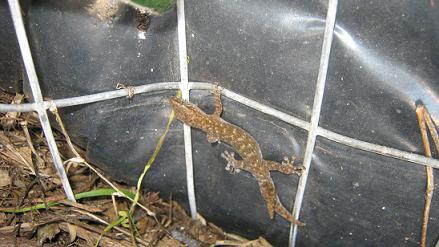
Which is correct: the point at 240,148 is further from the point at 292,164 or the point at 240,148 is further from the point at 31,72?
the point at 31,72

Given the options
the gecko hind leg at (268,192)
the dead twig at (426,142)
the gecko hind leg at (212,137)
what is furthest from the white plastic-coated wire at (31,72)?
the dead twig at (426,142)

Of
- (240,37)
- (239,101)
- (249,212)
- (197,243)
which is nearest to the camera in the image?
(240,37)

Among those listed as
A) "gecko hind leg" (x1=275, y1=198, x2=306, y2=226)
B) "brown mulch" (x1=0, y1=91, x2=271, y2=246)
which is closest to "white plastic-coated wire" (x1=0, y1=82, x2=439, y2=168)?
"brown mulch" (x1=0, y1=91, x2=271, y2=246)

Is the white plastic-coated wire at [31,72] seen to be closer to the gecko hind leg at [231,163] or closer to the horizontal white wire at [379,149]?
the gecko hind leg at [231,163]

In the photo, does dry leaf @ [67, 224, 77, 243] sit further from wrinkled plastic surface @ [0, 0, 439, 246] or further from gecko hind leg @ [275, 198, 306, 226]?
gecko hind leg @ [275, 198, 306, 226]

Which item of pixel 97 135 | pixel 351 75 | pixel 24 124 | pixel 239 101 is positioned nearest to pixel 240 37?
pixel 239 101

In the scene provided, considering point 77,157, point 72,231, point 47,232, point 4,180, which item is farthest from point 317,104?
point 4,180

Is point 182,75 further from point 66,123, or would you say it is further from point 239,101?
point 66,123
